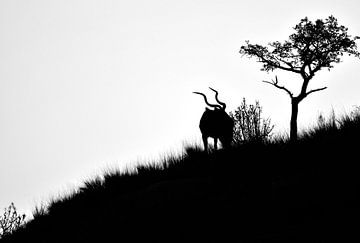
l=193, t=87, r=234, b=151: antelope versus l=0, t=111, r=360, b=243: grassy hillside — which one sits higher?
l=193, t=87, r=234, b=151: antelope

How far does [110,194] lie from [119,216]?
2693 millimetres

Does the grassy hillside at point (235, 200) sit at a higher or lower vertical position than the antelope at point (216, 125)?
lower

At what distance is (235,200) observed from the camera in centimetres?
751

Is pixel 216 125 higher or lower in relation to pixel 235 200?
higher

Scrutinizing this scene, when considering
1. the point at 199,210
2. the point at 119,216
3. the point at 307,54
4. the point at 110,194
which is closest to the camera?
the point at 199,210

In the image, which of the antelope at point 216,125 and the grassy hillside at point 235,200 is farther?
the antelope at point 216,125

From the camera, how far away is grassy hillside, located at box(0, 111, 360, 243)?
20.6 feet

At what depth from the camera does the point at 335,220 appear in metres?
5.79

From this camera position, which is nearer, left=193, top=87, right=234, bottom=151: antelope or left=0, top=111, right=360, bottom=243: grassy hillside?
left=0, top=111, right=360, bottom=243: grassy hillside

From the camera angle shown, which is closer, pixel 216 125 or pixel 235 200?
pixel 235 200

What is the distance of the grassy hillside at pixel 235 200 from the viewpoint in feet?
20.6

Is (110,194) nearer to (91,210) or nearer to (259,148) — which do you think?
(91,210)

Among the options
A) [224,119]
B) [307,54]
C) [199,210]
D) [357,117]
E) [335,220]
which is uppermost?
[307,54]

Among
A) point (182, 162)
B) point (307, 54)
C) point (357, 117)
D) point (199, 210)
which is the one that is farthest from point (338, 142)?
point (307, 54)
